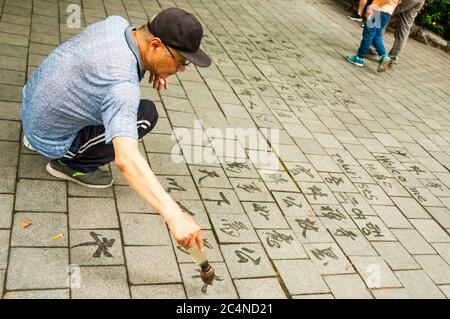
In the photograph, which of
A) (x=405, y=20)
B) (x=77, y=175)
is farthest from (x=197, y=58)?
(x=405, y=20)

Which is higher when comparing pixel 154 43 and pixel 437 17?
pixel 437 17

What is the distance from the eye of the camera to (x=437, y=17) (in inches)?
453

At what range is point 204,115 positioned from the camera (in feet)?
15.4

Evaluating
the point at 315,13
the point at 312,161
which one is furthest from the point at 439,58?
the point at 312,161

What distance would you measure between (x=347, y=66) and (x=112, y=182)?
5754 millimetres

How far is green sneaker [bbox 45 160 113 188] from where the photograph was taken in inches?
124

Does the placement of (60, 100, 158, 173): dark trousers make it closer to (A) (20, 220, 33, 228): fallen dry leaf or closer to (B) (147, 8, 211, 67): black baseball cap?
(A) (20, 220, 33, 228): fallen dry leaf

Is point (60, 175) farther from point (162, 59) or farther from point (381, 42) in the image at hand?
point (381, 42)

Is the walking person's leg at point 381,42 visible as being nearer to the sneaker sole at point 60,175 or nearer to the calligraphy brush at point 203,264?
the sneaker sole at point 60,175

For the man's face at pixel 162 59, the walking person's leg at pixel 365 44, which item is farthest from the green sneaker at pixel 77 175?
the walking person's leg at pixel 365 44

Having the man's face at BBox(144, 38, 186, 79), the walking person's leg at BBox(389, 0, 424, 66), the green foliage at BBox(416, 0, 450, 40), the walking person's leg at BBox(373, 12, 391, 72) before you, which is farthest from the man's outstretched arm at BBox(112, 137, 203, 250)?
the green foliage at BBox(416, 0, 450, 40)

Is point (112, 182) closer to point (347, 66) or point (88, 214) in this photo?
point (88, 214)

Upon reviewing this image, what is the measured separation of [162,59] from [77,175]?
4.44 ft

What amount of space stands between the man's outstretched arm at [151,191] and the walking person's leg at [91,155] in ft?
3.06
